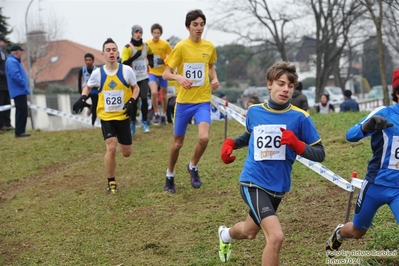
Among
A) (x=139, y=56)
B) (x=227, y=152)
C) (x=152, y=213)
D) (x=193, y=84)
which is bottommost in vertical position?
(x=152, y=213)

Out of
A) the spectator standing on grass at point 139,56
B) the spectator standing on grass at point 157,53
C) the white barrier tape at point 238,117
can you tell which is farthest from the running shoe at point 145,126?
the white barrier tape at point 238,117

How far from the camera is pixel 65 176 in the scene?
9.94 meters

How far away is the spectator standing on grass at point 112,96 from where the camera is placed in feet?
27.0

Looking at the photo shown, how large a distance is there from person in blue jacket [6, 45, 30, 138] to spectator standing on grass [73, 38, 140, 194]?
568 centimetres

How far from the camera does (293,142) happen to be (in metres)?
4.53

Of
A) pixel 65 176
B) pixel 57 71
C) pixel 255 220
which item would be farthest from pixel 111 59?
pixel 57 71

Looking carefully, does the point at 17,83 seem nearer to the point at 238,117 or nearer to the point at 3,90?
the point at 3,90

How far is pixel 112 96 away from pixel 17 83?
19.7ft

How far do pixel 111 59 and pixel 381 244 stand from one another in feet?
15.0

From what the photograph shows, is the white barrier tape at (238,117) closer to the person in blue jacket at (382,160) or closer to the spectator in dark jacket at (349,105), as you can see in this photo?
the person in blue jacket at (382,160)

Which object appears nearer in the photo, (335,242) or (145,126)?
(335,242)

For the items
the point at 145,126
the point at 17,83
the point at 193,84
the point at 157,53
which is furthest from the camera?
the point at 145,126

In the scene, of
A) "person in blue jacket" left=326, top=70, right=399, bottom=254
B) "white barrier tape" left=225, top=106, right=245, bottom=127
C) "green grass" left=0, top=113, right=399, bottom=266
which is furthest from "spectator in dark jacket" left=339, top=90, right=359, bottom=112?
"person in blue jacket" left=326, top=70, right=399, bottom=254

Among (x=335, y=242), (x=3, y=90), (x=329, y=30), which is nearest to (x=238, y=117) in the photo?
(x=335, y=242)
